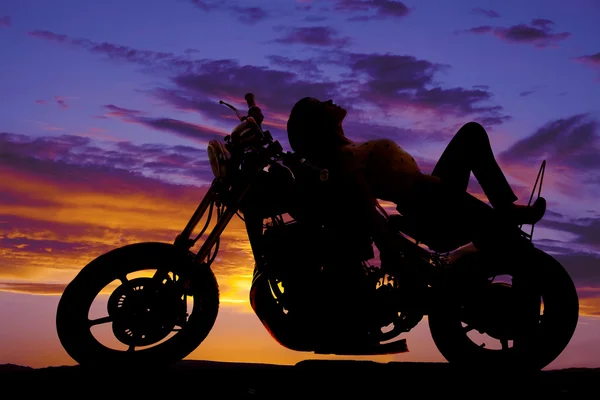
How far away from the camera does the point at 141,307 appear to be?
610 cm

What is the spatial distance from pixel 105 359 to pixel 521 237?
4.42 metres

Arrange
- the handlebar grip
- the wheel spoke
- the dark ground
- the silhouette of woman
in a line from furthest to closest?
the handlebar grip → the silhouette of woman → the wheel spoke → the dark ground

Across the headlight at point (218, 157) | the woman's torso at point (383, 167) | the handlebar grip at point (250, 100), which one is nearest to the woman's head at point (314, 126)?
the woman's torso at point (383, 167)

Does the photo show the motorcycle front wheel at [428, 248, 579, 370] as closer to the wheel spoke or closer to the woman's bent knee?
the woman's bent knee

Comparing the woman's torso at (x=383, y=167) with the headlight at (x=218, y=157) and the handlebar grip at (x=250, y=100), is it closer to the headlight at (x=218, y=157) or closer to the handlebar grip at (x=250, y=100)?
the handlebar grip at (x=250, y=100)

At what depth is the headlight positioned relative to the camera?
255 inches

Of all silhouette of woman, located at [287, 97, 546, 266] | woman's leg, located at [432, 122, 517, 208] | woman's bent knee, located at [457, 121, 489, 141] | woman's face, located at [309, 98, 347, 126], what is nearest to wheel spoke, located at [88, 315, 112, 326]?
silhouette of woman, located at [287, 97, 546, 266]

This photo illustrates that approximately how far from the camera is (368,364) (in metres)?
6.36

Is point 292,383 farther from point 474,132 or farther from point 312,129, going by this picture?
point 474,132

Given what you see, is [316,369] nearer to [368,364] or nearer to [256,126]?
[368,364]

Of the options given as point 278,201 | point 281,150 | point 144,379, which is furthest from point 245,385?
point 281,150

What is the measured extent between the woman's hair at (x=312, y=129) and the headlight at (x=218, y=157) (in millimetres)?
801

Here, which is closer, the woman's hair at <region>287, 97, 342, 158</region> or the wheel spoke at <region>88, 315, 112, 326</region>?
the wheel spoke at <region>88, 315, 112, 326</region>

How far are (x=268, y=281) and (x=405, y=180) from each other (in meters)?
1.75
